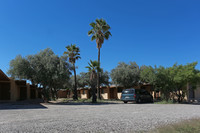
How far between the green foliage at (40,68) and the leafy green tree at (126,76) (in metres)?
9.61

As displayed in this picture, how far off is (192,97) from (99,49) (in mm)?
14814

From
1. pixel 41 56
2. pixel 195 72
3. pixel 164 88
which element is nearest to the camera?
pixel 195 72

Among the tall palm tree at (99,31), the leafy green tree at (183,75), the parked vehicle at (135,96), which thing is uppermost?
the tall palm tree at (99,31)

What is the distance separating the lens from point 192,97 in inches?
894

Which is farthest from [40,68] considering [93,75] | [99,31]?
[99,31]

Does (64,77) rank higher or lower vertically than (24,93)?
higher

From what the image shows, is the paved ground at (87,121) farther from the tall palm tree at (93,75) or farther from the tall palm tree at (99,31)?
the tall palm tree at (99,31)

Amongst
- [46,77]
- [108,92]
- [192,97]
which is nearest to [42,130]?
[46,77]

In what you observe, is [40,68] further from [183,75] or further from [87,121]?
[87,121]

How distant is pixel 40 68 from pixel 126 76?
508 inches

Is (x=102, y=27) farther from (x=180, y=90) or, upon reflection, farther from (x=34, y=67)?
(x=180, y=90)

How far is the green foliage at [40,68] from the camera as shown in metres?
21.2

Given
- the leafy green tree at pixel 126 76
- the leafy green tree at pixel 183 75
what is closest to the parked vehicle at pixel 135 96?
the leafy green tree at pixel 183 75

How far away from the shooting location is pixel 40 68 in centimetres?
2142
